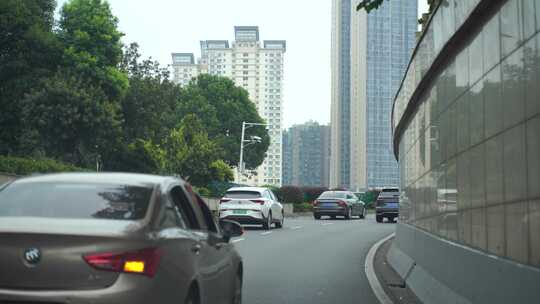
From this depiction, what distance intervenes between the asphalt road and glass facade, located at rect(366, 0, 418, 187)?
431 ft

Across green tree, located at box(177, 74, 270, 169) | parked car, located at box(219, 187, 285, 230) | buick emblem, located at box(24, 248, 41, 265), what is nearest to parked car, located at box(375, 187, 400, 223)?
parked car, located at box(219, 187, 285, 230)

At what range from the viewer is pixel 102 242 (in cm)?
495

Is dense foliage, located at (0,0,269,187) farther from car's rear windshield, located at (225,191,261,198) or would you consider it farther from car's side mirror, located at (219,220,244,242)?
car's side mirror, located at (219,220,244,242)

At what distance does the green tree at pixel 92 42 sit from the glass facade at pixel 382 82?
102636mm

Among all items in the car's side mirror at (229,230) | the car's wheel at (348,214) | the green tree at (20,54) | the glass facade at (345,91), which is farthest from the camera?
the glass facade at (345,91)

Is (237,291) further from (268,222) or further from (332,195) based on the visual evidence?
(332,195)

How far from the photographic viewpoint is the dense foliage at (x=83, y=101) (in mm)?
51000

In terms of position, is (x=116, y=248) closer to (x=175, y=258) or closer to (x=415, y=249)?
(x=175, y=258)

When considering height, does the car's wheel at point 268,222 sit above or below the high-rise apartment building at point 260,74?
below

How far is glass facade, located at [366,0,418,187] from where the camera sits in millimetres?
155500

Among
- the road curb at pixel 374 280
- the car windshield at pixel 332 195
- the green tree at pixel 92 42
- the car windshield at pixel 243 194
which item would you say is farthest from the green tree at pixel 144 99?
the road curb at pixel 374 280

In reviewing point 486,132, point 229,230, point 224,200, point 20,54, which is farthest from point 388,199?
point 229,230

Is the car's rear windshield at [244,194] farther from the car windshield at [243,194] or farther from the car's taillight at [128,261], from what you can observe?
the car's taillight at [128,261]

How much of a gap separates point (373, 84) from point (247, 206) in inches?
5138
